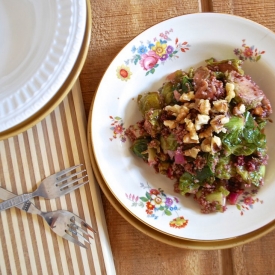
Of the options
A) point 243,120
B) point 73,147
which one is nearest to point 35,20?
point 73,147

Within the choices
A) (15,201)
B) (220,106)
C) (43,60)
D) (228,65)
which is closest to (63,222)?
(15,201)

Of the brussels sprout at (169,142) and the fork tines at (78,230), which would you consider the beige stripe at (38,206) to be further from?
the brussels sprout at (169,142)

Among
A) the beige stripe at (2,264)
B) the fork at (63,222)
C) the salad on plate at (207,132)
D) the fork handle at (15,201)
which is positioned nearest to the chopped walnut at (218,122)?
the salad on plate at (207,132)

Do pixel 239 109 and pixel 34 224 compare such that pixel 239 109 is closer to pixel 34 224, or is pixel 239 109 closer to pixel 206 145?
pixel 206 145

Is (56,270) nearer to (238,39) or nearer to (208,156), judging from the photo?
(208,156)

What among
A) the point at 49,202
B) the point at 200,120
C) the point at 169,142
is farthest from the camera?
the point at 49,202

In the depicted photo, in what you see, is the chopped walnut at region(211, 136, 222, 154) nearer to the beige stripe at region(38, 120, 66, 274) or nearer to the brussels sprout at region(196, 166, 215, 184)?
the brussels sprout at region(196, 166, 215, 184)
